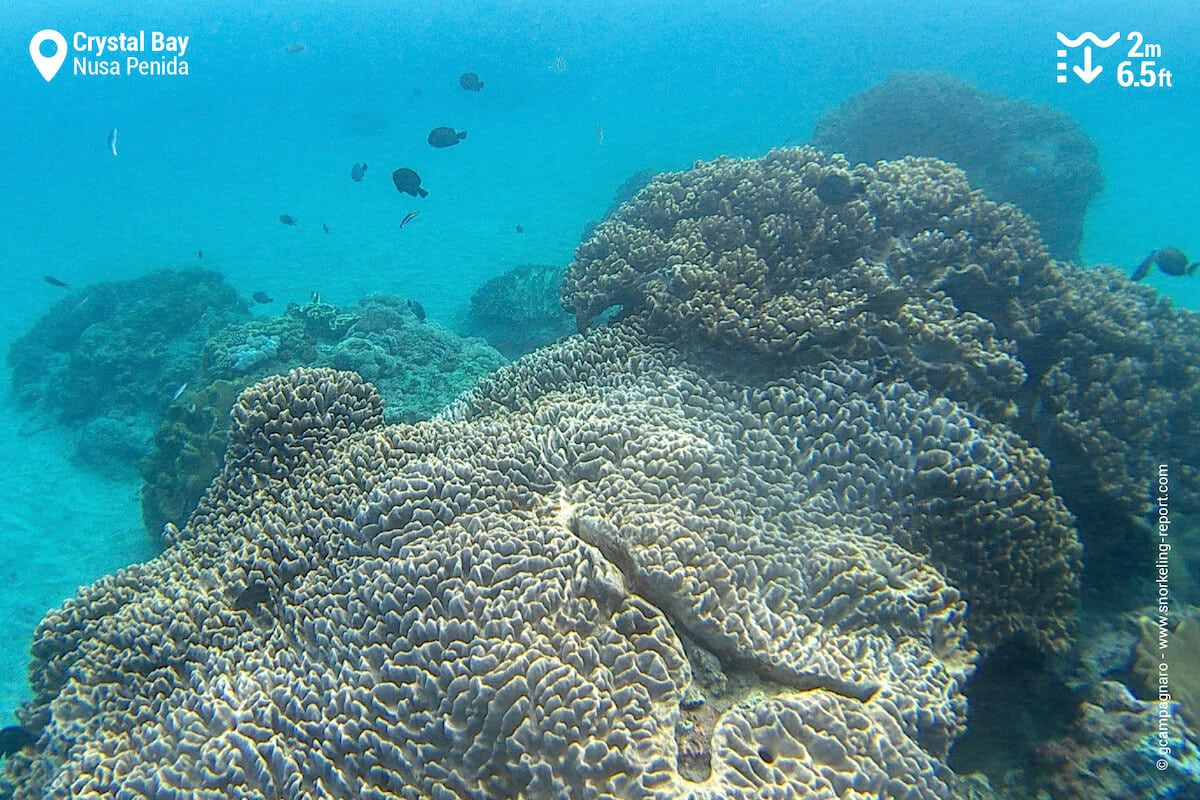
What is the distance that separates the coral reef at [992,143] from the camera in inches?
548

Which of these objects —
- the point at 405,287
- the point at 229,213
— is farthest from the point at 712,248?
the point at 229,213

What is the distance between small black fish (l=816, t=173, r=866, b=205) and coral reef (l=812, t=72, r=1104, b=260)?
10.3 meters

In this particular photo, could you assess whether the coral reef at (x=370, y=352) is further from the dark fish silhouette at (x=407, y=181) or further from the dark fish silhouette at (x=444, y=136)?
the dark fish silhouette at (x=444, y=136)

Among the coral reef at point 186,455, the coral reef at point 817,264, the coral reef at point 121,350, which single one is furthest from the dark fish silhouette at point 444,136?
the coral reef at point 121,350

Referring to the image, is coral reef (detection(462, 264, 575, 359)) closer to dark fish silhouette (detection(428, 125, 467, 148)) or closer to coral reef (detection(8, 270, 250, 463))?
dark fish silhouette (detection(428, 125, 467, 148))

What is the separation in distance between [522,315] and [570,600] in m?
11.2

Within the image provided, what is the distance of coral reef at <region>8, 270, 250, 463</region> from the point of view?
12.2 meters

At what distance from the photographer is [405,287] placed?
63.6 feet

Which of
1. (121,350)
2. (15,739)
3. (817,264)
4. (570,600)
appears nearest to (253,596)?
(15,739)

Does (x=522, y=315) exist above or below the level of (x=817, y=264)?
above

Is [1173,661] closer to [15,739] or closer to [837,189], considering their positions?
[837,189]

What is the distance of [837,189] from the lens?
17.4 ft

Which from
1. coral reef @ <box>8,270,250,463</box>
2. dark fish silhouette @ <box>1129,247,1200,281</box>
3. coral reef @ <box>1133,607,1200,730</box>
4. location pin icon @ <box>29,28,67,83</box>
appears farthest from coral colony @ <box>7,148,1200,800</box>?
location pin icon @ <box>29,28,67,83</box>

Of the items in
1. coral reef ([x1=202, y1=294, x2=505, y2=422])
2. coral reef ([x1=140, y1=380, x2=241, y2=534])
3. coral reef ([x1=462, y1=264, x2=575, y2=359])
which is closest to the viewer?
coral reef ([x1=140, y1=380, x2=241, y2=534])
